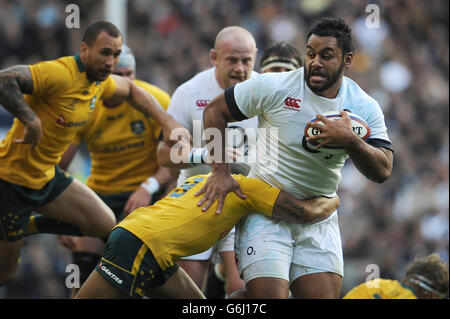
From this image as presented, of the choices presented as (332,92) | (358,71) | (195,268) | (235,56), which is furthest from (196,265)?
(358,71)

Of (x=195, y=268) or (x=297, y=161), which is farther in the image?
(x=195, y=268)

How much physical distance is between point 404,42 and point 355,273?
5.26m

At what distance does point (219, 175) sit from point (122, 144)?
8.60 feet

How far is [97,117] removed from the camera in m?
7.04

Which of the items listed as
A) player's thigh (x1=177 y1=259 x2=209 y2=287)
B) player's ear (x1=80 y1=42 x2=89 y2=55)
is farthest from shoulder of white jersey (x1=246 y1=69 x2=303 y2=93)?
player's thigh (x1=177 y1=259 x2=209 y2=287)

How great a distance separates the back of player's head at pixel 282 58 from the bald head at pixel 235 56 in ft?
1.76

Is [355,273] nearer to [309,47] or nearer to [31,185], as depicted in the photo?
[31,185]

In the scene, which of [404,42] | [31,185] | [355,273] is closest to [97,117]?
[31,185]

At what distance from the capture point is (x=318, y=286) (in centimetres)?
468

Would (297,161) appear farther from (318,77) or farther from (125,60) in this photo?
(125,60)

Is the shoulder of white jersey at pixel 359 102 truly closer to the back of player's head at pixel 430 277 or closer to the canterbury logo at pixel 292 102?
the canterbury logo at pixel 292 102

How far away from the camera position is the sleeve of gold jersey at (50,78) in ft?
18.3

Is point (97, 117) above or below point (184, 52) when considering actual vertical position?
below

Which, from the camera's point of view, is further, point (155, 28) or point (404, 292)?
point (155, 28)
